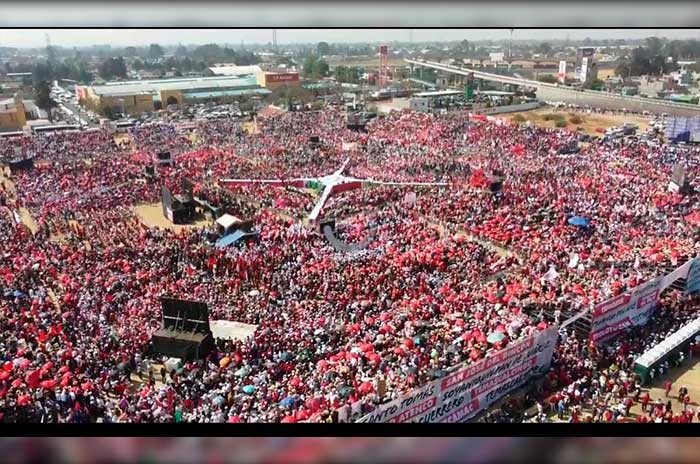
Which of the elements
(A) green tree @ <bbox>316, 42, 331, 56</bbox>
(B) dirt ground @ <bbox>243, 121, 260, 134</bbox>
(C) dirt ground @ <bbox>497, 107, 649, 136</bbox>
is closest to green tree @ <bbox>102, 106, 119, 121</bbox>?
(B) dirt ground @ <bbox>243, 121, 260, 134</bbox>

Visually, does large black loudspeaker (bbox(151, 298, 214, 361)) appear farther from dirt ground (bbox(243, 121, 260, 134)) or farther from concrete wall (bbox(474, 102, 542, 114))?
concrete wall (bbox(474, 102, 542, 114))

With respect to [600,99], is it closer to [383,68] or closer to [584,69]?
[584,69]

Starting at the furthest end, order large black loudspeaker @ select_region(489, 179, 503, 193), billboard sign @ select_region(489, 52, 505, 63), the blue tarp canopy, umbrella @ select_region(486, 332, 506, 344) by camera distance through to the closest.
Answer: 1. billboard sign @ select_region(489, 52, 505, 63)
2. large black loudspeaker @ select_region(489, 179, 503, 193)
3. the blue tarp canopy
4. umbrella @ select_region(486, 332, 506, 344)

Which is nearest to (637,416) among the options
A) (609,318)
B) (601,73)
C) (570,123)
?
(609,318)

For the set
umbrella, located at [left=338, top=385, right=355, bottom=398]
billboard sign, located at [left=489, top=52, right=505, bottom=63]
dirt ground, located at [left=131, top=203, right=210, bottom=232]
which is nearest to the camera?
umbrella, located at [left=338, top=385, right=355, bottom=398]

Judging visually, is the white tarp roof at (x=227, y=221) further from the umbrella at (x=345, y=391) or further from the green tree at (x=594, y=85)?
the green tree at (x=594, y=85)

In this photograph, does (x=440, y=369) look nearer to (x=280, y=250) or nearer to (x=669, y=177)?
(x=280, y=250)

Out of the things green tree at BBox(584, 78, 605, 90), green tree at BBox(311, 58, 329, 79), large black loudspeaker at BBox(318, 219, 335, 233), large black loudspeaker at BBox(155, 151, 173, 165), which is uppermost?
green tree at BBox(311, 58, 329, 79)

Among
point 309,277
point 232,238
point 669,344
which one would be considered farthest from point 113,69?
point 669,344
